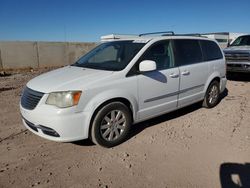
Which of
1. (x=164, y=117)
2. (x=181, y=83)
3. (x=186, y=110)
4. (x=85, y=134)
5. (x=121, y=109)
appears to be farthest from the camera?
(x=186, y=110)

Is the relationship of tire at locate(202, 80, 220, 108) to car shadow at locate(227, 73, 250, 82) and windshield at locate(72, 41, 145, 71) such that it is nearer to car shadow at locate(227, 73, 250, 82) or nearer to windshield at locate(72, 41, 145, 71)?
windshield at locate(72, 41, 145, 71)

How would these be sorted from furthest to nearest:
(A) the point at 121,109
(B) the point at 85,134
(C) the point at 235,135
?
1. (C) the point at 235,135
2. (A) the point at 121,109
3. (B) the point at 85,134

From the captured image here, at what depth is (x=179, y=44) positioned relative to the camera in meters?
4.96

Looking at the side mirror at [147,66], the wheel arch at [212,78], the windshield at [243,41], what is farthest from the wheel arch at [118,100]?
the windshield at [243,41]

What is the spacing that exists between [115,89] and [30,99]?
134cm

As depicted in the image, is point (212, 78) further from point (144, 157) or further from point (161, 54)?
point (144, 157)

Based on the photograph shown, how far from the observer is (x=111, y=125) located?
3924mm

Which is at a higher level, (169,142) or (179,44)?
(179,44)

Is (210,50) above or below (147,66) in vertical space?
above

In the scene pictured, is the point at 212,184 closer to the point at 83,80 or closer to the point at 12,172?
the point at 83,80

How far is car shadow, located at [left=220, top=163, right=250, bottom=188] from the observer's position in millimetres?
2987

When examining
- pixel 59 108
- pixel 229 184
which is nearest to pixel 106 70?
pixel 59 108

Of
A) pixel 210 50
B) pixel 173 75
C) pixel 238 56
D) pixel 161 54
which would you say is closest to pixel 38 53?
pixel 238 56

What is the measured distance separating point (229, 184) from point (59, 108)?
8.09 ft
